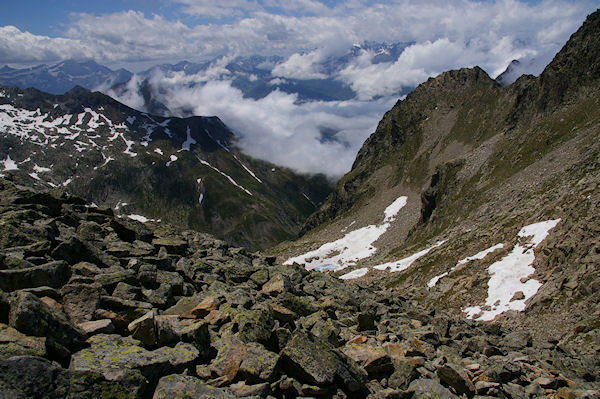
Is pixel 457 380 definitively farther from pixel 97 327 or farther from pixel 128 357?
pixel 97 327

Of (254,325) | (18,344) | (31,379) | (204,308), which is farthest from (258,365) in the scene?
(18,344)

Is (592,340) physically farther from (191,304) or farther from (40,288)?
(40,288)

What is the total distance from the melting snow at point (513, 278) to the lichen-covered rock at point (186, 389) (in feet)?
99.2

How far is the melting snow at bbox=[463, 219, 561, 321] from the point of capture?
32.6m

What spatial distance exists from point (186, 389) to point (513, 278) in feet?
118

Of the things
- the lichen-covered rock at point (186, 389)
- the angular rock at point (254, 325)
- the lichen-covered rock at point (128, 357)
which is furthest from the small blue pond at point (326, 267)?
the lichen-covered rock at point (186, 389)

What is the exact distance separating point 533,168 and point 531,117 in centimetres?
3870

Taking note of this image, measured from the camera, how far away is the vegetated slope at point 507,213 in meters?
30.3

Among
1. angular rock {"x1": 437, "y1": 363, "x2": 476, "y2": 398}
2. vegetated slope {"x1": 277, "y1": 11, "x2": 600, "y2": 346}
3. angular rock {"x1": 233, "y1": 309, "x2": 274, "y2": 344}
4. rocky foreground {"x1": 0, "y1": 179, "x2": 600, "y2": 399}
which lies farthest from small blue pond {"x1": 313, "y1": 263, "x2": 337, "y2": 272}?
angular rock {"x1": 233, "y1": 309, "x2": 274, "y2": 344}

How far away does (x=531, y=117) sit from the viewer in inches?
4008

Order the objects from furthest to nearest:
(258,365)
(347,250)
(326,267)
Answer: (347,250), (326,267), (258,365)

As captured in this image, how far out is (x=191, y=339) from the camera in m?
10.5

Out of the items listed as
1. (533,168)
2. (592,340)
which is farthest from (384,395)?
(533,168)

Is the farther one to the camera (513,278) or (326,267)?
(326,267)
